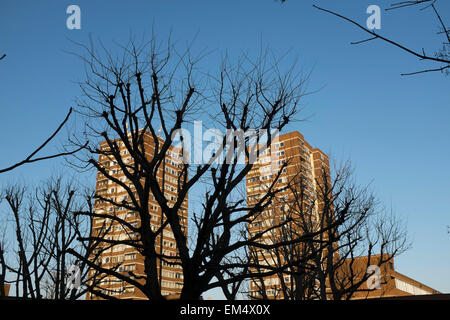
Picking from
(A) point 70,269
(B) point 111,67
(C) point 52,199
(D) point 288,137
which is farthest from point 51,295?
(D) point 288,137

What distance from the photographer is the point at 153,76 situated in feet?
17.7

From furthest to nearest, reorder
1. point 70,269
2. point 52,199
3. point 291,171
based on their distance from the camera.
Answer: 1. point 291,171
2. point 70,269
3. point 52,199

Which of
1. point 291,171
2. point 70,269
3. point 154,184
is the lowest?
point 70,269

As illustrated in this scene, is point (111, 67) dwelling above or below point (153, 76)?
above

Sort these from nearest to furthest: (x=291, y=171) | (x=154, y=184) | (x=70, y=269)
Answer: (x=154, y=184) < (x=70, y=269) < (x=291, y=171)

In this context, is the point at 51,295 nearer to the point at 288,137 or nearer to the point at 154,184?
→ the point at 154,184

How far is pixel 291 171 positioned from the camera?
1969 inches

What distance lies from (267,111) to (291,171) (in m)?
45.0
